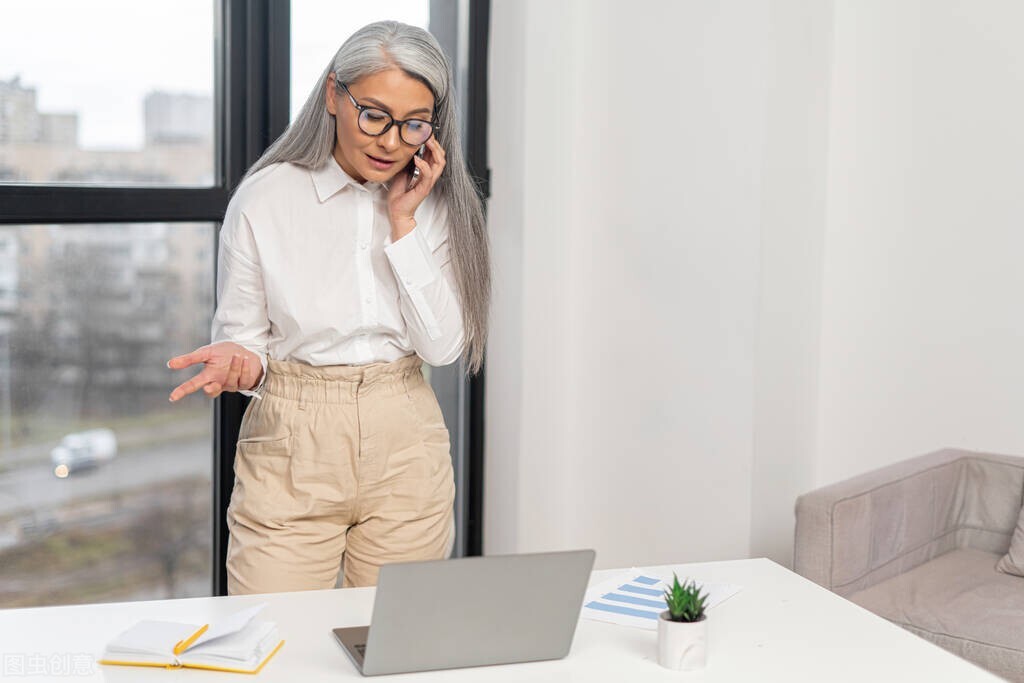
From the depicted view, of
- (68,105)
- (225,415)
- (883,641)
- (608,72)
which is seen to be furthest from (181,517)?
(883,641)

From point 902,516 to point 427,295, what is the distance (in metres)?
1.41

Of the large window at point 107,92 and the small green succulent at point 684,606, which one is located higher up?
the large window at point 107,92

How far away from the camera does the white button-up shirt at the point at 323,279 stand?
2178mm

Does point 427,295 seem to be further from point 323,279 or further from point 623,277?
point 623,277

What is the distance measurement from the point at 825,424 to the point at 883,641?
6.23 feet

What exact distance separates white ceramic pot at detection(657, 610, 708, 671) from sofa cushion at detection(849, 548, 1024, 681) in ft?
3.77

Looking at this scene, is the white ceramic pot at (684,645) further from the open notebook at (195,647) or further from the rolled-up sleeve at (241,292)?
the rolled-up sleeve at (241,292)

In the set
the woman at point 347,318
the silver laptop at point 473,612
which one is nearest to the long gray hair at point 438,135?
the woman at point 347,318

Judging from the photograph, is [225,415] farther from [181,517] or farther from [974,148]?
[974,148]

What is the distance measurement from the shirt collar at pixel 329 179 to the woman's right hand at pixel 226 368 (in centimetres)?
35

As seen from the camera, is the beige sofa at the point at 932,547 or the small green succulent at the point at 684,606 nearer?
the small green succulent at the point at 684,606

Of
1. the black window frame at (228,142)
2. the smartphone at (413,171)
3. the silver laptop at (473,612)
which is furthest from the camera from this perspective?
the black window frame at (228,142)

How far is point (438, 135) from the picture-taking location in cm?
228

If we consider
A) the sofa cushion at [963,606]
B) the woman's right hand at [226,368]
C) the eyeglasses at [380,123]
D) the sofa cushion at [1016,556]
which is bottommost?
the sofa cushion at [963,606]
